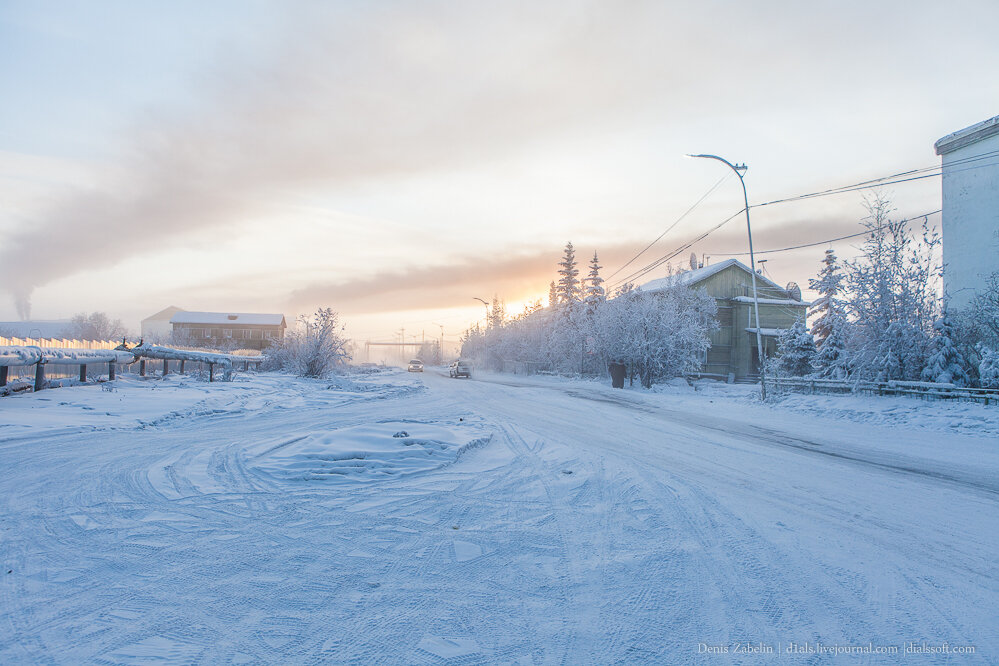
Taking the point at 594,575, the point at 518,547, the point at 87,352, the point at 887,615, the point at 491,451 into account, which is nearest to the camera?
the point at 887,615

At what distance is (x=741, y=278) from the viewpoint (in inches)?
1762

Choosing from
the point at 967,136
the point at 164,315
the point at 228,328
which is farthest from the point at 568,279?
the point at 164,315

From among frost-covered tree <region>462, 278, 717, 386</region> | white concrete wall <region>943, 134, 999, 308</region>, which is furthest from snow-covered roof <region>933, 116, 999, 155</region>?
frost-covered tree <region>462, 278, 717, 386</region>

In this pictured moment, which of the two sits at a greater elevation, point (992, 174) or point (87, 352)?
point (992, 174)

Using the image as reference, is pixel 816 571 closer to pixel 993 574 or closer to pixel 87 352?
pixel 993 574

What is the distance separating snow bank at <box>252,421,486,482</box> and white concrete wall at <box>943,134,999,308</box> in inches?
814

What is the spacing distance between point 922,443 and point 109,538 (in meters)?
14.3

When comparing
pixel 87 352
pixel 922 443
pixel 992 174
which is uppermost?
pixel 992 174

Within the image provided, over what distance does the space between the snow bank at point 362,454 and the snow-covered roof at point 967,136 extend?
76.9 ft

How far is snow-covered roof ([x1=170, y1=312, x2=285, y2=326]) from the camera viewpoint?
9138 cm

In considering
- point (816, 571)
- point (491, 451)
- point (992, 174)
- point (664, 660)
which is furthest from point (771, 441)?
point (992, 174)

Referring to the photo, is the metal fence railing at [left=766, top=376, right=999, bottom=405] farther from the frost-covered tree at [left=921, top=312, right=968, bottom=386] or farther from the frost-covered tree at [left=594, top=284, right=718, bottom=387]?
the frost-covered tree at [left=594, top=284, right=718, bottom=387]

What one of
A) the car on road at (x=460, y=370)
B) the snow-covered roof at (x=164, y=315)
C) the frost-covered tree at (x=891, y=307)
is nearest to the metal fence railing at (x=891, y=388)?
the frost-covered tree at (x=891, y=307)

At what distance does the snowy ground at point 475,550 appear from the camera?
2.94m
